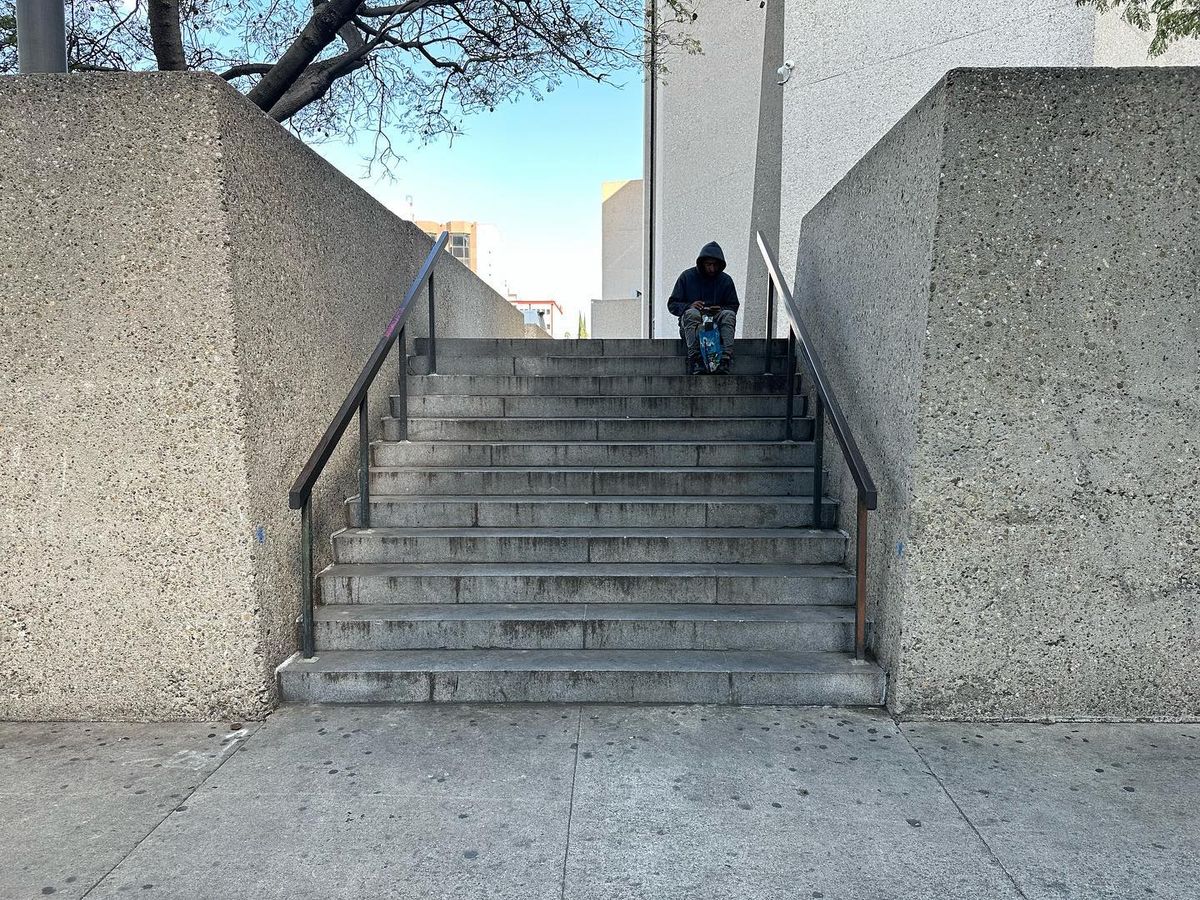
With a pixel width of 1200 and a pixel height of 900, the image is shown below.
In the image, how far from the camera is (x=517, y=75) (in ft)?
22.5

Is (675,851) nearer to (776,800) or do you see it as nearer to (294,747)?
(776,800)

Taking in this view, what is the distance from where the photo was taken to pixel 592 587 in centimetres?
357

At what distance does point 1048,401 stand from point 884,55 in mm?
6239

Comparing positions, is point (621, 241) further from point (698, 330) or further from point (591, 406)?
point (591, 406)

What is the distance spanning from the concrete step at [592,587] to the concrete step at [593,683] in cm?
46

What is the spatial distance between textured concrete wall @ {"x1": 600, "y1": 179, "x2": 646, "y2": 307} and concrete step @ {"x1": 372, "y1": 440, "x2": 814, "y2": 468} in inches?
1019

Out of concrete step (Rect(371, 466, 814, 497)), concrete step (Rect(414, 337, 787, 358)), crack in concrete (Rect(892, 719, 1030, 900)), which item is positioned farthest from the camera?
concrete step (Rect(414, 337, 787, 358))

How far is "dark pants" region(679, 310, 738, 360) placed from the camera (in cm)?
527

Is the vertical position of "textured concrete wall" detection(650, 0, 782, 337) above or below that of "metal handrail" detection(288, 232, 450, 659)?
above

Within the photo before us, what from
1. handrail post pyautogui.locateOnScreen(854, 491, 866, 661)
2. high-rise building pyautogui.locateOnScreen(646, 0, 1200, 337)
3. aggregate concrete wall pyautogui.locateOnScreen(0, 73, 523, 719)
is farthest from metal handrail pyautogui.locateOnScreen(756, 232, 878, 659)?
high-rise building pyautogui.locateOnScreen(646, 0, 1200, 337)

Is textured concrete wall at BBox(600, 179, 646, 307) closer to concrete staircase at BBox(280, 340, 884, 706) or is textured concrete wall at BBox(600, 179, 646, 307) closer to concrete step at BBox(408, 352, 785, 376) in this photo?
concrete step at BBox(408, 352, 785, 376)

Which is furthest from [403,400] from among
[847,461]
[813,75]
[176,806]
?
[813,75]

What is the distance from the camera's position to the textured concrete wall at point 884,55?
677 cm

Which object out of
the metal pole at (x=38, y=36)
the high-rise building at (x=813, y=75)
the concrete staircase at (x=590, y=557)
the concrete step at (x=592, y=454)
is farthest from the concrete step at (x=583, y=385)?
the high-rise building at (x=813, y=75)
